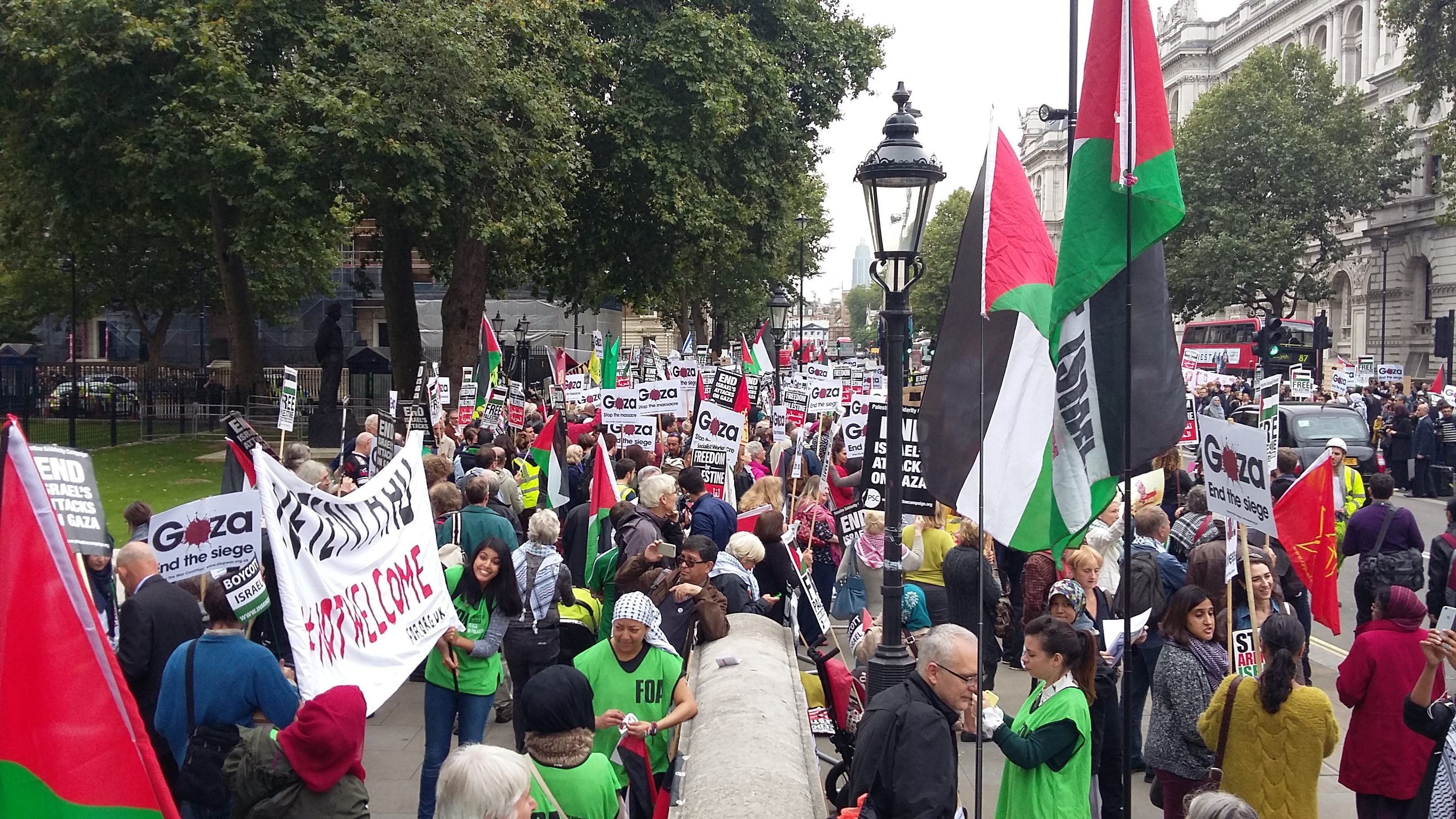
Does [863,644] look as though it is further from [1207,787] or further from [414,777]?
[414,777]

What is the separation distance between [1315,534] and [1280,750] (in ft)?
10.0

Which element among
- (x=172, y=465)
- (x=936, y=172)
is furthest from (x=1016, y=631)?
(x=172, y=465)

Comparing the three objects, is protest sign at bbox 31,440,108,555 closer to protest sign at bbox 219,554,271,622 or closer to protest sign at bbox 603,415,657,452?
protest sign at bbox 219,554,271,622

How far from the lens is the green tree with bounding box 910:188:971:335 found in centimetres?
8844

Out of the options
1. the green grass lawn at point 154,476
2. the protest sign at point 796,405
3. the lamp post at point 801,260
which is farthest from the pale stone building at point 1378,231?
the green grass lawn at point 154,476

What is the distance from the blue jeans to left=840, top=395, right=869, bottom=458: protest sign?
7516mm

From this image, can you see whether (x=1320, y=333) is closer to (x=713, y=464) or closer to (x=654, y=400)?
(x=654, y=400)

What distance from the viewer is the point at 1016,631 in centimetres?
1035

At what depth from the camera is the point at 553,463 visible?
11961 mm

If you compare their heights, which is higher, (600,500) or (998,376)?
(998,376)

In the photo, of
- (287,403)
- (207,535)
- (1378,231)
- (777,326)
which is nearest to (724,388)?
(287,403)

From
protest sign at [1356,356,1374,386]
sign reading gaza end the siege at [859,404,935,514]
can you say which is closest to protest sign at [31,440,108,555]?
sign reading gaza end the siege at [859,404,935,514]

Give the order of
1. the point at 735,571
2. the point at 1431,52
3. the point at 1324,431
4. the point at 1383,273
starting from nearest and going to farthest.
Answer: the point at 735,571 → the point at 1324,431 → the point at 1431,52 → the point at 1383,273

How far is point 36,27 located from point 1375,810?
2599cm
